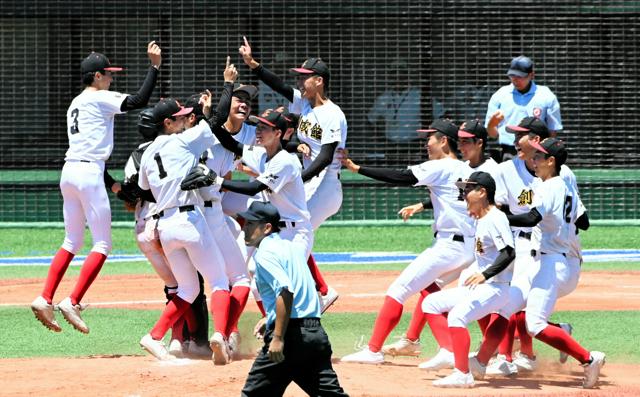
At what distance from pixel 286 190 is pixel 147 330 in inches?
109

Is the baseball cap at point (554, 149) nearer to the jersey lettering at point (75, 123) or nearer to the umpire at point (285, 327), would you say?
the umpire at point (285, 327)

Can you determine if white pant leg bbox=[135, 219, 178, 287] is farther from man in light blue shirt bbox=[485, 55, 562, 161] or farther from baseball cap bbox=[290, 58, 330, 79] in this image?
man in light blue shirt bbox=[485, 55, 562, 161]

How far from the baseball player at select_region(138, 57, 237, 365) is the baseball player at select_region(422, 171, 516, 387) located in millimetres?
1656

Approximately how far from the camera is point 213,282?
30.6 ft

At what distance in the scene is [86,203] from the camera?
Result: 33.4 feet

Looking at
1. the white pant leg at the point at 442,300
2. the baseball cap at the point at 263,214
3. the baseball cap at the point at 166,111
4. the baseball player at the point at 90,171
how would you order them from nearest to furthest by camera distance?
the baseball cap at the point at 263,214 < the white pant leg at the point at 442,300 < the baseball cap at the point at 166,111 < the baseball player at the point at 90,171

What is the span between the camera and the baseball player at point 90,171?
10.1m

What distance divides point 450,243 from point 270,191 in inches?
53.7

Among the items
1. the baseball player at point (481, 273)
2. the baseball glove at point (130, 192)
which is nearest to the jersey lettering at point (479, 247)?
the baseball player at point (481, 273)

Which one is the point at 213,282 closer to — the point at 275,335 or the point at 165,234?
the point at 165,234

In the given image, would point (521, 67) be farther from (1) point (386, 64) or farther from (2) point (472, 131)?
(1) point (386, 64)

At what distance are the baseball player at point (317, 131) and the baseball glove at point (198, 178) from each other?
0.88m

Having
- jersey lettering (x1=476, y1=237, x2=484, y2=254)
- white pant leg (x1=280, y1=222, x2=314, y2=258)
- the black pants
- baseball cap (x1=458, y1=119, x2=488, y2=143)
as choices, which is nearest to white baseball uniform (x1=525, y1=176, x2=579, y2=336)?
jersey lettering (x1=476, y1=237, x2=484, y2=254)

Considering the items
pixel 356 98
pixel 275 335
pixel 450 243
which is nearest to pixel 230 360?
pixel 450 243
